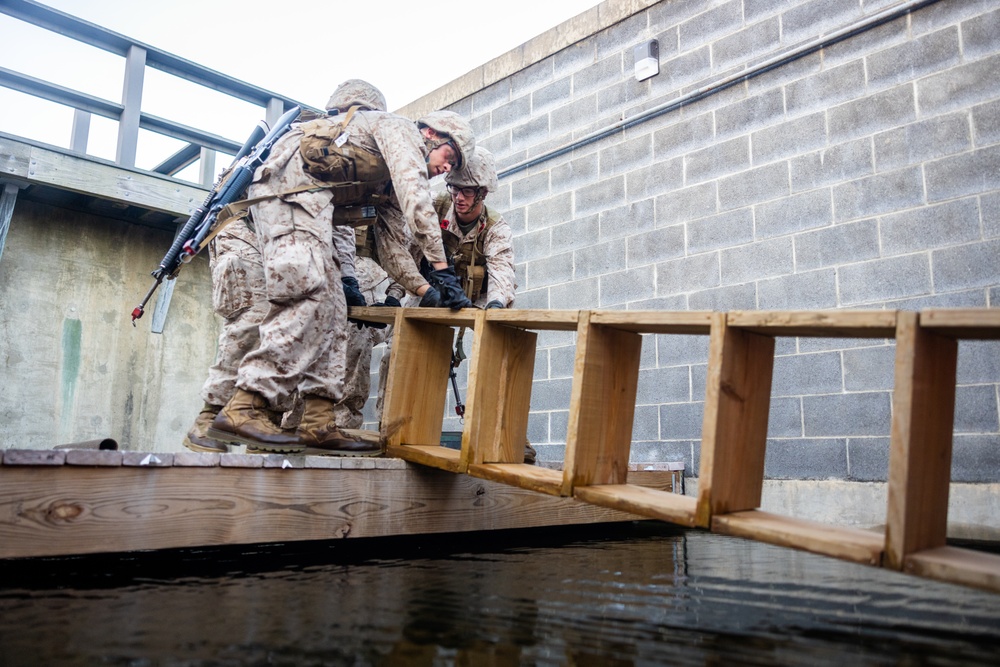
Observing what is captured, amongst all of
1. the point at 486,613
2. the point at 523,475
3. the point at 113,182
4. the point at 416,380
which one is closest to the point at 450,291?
the point at 416,380

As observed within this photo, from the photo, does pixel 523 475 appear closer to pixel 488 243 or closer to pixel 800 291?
pixel 488 243

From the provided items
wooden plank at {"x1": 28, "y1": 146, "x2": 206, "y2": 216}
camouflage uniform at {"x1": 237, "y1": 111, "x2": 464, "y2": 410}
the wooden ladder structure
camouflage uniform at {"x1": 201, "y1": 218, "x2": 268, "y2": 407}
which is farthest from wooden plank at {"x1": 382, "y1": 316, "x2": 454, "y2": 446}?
wooden plank at {"x1": 28, "y1": 146, "x2": 206, "y2": 216}

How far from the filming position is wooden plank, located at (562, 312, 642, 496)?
206 cm

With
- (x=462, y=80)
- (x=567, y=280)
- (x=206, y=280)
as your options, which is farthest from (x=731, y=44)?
(x=206, y=280)

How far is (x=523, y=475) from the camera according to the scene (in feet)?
7.30

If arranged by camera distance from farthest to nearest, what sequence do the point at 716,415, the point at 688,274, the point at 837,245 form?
1. the point at 688,274
2. the point at 837,245
3. the point at 716,415

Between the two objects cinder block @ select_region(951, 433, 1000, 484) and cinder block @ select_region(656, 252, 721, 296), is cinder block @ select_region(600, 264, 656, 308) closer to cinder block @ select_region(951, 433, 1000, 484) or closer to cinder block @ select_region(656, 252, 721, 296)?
cinder block @ select_region(656, 252, 721, 296)

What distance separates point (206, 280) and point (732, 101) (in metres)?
4.79

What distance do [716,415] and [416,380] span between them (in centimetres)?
136

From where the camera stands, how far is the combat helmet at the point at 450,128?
3.22 metres

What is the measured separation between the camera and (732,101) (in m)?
4.41

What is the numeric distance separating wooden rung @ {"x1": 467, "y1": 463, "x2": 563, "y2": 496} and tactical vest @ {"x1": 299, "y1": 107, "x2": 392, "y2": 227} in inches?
53.2

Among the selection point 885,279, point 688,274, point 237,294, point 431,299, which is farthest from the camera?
point 688,274

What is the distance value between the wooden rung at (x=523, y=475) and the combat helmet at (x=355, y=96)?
1683 millimetres
